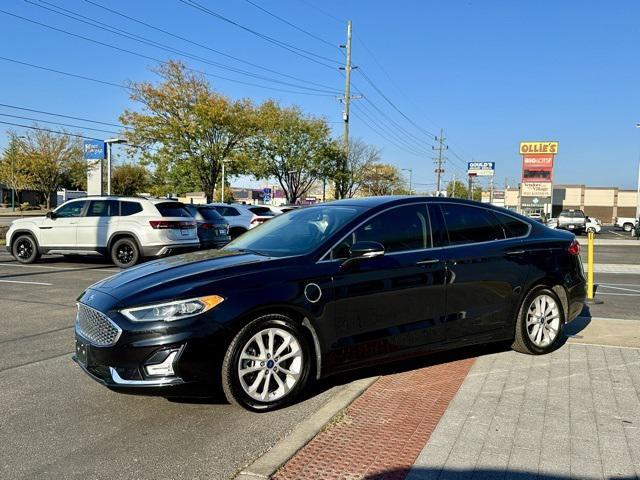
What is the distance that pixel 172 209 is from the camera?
1380 centimetres

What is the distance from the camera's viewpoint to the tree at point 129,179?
236 feet

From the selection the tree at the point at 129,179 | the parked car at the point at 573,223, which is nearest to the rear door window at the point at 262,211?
the parked car at the point at 573,223

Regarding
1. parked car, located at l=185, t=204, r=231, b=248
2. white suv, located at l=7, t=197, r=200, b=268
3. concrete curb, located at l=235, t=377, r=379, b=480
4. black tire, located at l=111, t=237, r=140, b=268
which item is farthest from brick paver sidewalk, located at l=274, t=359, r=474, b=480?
parked car, located at l=185, t=204, r=231, b=248

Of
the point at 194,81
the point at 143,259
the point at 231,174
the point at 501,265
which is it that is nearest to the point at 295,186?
the point at 231,174

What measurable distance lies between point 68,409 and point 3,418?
0.43 metres

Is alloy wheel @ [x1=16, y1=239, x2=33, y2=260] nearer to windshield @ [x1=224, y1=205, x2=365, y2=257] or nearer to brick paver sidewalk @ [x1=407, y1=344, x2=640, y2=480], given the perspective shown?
windshield @ [x1=224, y1=205, x2=365, y2=257]

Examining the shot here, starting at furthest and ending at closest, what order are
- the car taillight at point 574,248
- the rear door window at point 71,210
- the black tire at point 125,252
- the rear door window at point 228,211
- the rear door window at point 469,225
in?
1. the rear door window at point 228,211
2. the rear door window at point 71,210
3. the black tire at point 125,252
4. the car taillight at point 574,248
5. the rear door window at point 469,225

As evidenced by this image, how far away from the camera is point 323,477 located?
3123mm

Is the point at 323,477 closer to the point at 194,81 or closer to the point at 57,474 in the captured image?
the point at 57,474

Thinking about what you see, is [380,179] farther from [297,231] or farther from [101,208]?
[297,231]

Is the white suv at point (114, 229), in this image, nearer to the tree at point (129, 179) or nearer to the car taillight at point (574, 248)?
the car taillight at point (574, 248)

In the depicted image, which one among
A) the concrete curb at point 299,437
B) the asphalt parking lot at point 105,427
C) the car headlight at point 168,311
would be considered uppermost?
the car headlight at point 168,311

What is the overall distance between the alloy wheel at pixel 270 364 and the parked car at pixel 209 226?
40.9 feet

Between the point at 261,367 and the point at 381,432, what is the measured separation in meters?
0.99
